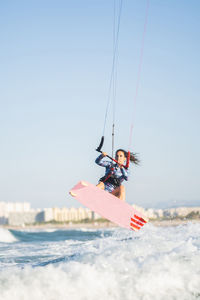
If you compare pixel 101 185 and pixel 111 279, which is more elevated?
pixel 101 185

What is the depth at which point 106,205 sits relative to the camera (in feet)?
29.5

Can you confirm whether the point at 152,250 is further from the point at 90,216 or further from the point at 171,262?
the point at 90,216

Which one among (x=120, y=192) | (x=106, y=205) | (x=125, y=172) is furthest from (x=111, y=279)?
(x=125, y=172)

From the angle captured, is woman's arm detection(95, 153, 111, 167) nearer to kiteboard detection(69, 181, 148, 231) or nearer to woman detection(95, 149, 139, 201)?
woman detection(95, 149, 139, 201)

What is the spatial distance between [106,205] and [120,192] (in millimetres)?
579

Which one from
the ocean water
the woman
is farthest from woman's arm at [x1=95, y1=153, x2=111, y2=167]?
the ocean water

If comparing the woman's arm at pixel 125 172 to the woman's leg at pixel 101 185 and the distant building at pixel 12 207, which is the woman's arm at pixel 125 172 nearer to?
the woman's leg at pixel 101 185

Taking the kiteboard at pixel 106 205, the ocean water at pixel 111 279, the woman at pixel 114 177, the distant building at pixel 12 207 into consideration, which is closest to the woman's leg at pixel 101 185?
the woman at pixel 114 177

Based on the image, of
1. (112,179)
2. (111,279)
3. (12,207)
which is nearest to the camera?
(111,279)

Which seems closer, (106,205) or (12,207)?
(106,205)

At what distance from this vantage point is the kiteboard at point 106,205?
862 cm

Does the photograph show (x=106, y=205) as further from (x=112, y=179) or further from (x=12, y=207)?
(x=12, y=207)

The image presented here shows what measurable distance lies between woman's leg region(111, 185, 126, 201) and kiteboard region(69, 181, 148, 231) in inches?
8.8

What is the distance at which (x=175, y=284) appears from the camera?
6457 millimetres
